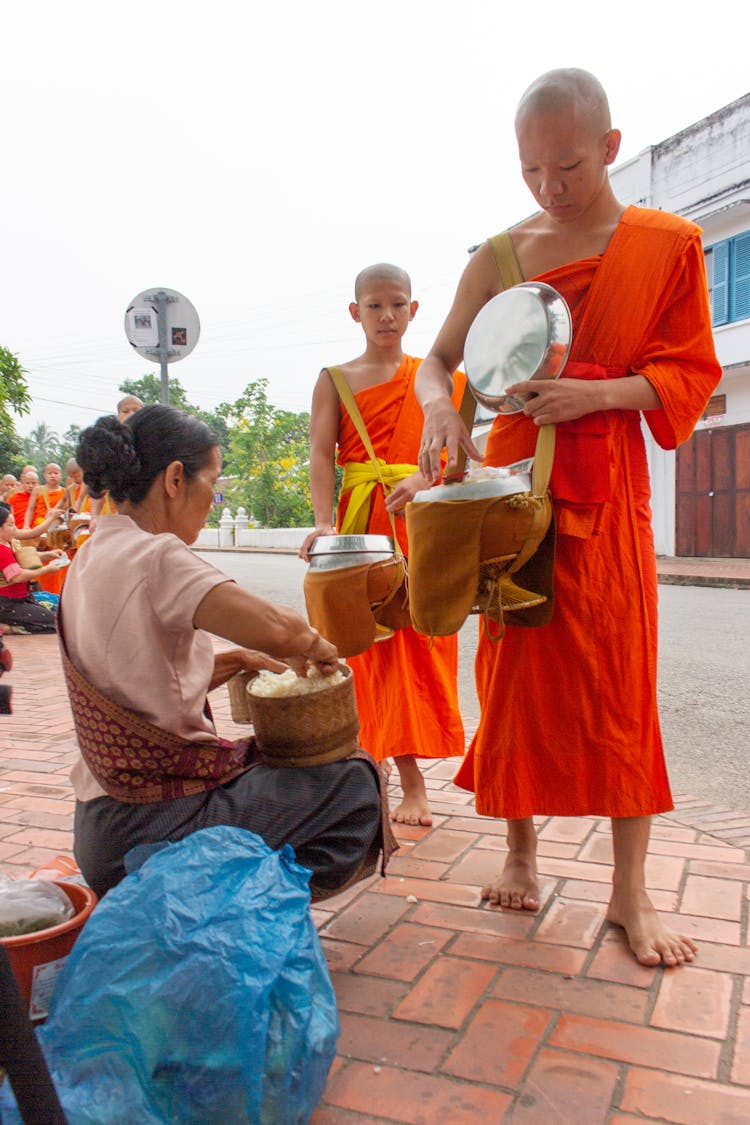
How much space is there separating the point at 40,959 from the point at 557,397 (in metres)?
1.56

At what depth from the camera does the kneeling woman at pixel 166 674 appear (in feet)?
6.14

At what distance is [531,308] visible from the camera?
2.10 meters

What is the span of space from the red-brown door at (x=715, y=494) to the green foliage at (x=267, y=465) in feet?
49.8

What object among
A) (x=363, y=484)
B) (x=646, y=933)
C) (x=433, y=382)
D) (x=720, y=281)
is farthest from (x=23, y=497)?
(x=720, y=281)

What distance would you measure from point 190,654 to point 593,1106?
1136mm

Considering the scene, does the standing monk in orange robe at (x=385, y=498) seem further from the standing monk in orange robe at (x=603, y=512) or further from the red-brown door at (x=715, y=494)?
the red-brown door at (x=715, y=494)

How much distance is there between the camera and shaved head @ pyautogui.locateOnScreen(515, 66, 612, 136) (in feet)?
6.67

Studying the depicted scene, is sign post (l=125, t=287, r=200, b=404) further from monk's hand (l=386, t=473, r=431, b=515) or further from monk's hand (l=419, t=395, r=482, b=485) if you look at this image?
monk's hand (l=419, t=395, r=482, b=485)

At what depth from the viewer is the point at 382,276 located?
133 inches

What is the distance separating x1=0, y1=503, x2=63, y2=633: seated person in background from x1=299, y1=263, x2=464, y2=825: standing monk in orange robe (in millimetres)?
5081

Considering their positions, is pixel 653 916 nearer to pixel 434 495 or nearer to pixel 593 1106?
pixel 593 1106

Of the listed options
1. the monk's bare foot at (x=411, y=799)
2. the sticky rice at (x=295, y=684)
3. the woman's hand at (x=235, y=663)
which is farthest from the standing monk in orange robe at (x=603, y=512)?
the monk's bare foot at (x=411, y=799)

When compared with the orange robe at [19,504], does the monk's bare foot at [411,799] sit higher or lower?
lower

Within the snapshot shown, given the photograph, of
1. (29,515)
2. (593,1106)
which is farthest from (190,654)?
(29,515)
